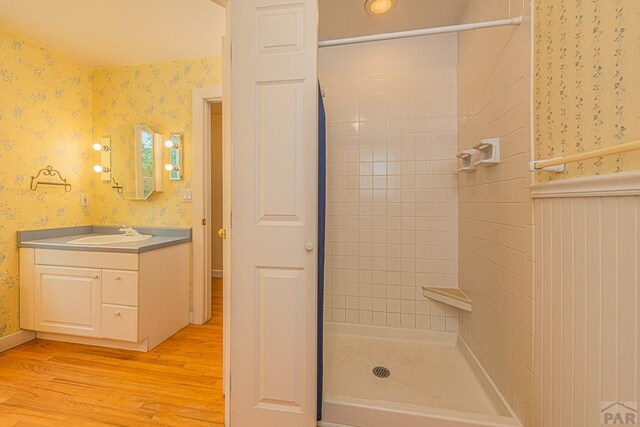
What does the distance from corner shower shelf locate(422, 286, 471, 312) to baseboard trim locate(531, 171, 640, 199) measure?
41.0 inches

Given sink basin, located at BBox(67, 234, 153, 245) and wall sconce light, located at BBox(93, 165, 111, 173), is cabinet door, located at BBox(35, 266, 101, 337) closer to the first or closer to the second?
sink basin, located at BBox(67, 234, 153, 245)

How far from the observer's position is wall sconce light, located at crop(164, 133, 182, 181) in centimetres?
259

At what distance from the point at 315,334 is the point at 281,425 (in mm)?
444

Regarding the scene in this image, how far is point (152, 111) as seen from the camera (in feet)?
8.71

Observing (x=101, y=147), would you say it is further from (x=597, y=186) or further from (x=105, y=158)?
(x=597, y=186)

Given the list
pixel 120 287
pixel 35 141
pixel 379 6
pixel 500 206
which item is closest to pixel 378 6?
pixel 379 6

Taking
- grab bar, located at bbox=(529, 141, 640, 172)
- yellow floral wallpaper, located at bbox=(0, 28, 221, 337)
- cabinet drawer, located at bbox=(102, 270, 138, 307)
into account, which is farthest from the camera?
yellow floral wallpaper, located at bbox=(0, 28, 221, 337)

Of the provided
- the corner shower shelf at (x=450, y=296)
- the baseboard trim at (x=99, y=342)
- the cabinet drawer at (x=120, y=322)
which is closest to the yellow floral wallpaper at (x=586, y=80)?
the corner shower shelf at (x=450, y=296)

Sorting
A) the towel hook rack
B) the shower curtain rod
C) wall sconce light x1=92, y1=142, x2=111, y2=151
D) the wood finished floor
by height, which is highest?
the shower curtain rod

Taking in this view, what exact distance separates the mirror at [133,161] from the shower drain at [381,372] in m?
2.44

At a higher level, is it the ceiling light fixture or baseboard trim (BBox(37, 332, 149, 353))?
the ceiling light fixture

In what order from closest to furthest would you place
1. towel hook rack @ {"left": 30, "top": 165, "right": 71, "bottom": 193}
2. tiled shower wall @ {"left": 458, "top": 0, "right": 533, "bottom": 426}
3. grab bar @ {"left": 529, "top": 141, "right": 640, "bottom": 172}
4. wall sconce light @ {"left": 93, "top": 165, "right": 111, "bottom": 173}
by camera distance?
grab bar @ {"left": 529, "top": 141, "right": 640, "bottom": 172}, tiled shower wall @ {"left": 458, "top": 0, "right": 533, "bottom": 426}, towel hook rack @ {"left": 30, "top": 165, "right": 71, "bottom": 193}, wall sconce light @ {"left": 93, "top": 165, "right": 111, "bottom": 173}

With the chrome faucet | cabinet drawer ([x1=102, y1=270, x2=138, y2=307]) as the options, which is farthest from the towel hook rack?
cabinet drawer ([x1=102, y1=270, x2=138, y2=307])

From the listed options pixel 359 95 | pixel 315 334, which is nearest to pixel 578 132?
pixel 315 334
